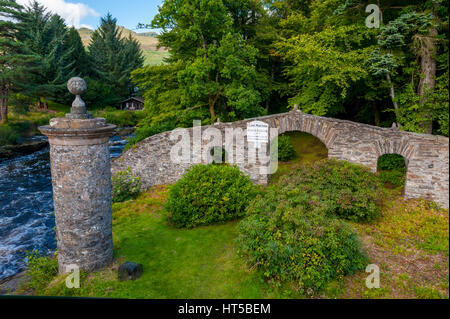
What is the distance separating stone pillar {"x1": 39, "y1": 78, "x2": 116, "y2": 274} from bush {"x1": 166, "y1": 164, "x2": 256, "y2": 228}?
10.0 ft

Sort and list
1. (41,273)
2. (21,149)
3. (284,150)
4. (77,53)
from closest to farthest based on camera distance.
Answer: (41,273) < (284,150) < (21,149) < (77,53)

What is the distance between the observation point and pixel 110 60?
4494cm

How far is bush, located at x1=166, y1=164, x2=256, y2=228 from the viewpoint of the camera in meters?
9.02

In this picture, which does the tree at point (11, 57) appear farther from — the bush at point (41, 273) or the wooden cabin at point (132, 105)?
the bush at point (41, 273)

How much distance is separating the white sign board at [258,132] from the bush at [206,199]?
8.65ft

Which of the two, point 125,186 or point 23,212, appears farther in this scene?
point 125,186

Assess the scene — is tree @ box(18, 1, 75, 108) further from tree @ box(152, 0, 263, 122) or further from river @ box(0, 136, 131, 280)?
tree @ box(152, 0, 263, 122)

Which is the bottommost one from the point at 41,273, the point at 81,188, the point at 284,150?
the point at 41,273

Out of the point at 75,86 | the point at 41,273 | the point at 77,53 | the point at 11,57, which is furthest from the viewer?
the point at 77,53

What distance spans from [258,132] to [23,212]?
37.1 feet

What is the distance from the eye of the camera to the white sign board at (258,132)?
11.2m

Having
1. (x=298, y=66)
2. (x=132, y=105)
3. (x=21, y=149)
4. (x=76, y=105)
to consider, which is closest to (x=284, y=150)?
(x=298, y=66)

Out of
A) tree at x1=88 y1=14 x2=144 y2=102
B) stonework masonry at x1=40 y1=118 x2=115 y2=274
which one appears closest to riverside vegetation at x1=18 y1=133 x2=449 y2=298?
stonework masonry at x1=40 y1=118 x2=115 y2=274

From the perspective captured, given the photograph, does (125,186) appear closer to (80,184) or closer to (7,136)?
(80,184)
